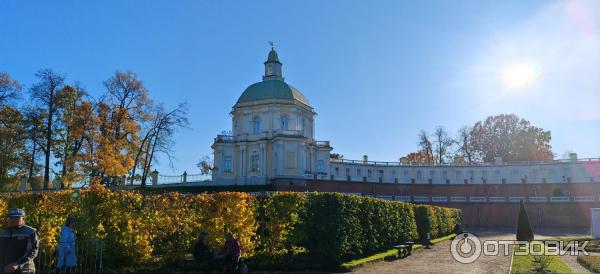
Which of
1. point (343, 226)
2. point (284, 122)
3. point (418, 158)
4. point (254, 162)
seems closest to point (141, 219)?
point (343, 226)

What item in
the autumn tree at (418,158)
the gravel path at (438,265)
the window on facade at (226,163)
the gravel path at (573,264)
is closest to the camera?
the gravel path at (573,264)

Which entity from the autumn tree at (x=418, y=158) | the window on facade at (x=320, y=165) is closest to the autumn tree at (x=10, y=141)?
the window on facade at (x=320, y=165)

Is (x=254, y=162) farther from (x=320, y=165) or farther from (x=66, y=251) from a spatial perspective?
(x=66, y=251)

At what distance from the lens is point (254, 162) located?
5341 centimetres

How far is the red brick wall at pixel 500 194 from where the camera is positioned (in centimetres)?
5227

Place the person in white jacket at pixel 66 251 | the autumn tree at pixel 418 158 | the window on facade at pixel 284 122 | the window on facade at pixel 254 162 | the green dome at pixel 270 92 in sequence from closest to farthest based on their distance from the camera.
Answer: the person in white jacket at pixel 66 251 < the window on facade at pixel 254 162 < the window on facade at pixel 284 122 < the green dome at pixel 270 92 < the autumn tree at pixel 418 158

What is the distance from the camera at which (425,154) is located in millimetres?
75188

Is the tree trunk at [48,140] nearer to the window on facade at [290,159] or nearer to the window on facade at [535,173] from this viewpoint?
the window on facade at [290,159]

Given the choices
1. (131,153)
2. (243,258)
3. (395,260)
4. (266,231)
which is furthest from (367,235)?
(131,153)

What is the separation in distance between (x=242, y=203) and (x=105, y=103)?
28.4 m

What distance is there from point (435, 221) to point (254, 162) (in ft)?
83.3

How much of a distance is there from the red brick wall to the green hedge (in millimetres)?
14249

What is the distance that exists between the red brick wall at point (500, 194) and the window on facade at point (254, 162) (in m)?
6.37

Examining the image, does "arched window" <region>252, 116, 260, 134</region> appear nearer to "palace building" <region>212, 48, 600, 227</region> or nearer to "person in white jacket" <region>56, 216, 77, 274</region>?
"palace building" <region>212, 48, 600, 227</region>
